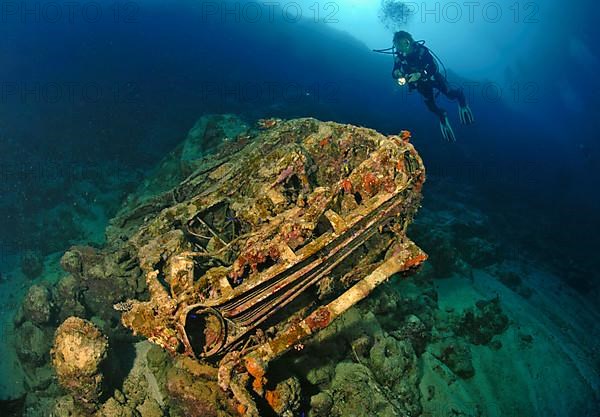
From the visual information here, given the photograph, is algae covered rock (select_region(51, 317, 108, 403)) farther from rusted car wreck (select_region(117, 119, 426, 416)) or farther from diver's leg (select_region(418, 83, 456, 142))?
diver's leg (select_region(418, 83, 456, 142))

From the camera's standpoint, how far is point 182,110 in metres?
20.7

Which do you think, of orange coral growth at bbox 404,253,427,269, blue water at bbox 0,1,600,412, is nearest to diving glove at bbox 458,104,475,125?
blue water at bbox 0,1,600,412

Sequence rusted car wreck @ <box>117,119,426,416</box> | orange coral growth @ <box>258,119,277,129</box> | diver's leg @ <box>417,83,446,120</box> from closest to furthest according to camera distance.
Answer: rusted car wreck @ <box>117,119,426,416</box>
orange coral growth @ <box>258,119,277,129</box>
diver's leg @ <box>417,83,446,120</box>

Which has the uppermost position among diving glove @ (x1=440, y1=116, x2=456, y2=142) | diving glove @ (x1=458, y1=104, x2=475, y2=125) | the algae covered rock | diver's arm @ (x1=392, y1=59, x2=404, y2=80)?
diver's arm @ (x1=392, y1=59, x2=404, y2=80)

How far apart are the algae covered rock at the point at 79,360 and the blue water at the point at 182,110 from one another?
24.9 feet

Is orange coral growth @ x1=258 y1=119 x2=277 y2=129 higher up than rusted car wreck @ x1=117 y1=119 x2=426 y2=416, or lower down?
higher up

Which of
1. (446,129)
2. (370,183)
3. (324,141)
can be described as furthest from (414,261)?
(446,129)

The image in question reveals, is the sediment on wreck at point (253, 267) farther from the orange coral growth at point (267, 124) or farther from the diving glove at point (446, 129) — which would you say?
the diving glove at point (446, 129)

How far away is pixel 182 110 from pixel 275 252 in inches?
727

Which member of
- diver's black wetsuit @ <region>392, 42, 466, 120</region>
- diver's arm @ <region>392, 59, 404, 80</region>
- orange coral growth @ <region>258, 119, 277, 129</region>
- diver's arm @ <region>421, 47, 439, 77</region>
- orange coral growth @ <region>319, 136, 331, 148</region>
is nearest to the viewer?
orange coral growth @ <region>319, 136, 331, 148</region>

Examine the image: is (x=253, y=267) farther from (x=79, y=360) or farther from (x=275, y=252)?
(x=79, y=360)

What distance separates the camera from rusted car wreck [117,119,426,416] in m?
4.08

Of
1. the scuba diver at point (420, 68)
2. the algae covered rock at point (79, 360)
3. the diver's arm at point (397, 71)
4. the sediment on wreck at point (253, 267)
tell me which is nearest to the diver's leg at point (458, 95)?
the scuba diver at point (420, 68)

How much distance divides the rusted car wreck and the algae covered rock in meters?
0.84
